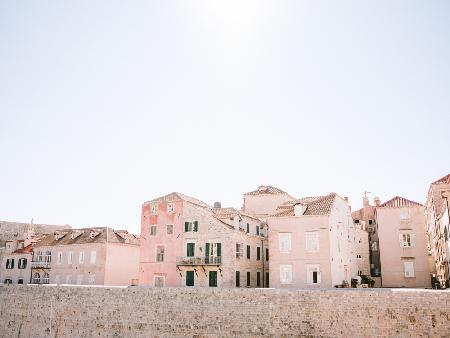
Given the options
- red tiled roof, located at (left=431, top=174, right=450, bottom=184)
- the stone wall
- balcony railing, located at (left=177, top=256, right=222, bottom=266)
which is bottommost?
the stone wall

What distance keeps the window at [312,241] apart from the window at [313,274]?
1333 millimetres

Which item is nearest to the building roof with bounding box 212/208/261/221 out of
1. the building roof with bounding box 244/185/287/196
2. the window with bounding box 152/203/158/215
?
the window with bounding box 152/203/158/215

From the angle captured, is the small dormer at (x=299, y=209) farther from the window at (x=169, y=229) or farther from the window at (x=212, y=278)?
the window at (x=169, y=229)

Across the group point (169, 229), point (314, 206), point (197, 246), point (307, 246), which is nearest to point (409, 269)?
point (314, 206)

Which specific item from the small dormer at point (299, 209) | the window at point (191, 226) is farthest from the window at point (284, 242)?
the window at point (191, 226)

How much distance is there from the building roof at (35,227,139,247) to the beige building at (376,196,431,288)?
94.0ft

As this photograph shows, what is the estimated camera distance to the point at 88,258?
149ft

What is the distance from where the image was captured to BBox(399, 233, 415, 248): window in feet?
129

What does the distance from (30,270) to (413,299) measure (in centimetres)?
4608

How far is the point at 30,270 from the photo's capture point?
50469mm

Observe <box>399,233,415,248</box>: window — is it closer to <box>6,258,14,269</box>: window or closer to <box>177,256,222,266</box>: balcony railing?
<box>177,256,222,266</box>: balcony railing

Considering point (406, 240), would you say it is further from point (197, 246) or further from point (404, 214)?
point (197, 246)

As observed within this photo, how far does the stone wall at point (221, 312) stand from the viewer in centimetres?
2134

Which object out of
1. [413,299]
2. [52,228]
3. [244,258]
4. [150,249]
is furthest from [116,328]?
[52,228]
